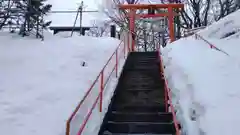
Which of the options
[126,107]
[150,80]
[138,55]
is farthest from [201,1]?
[126,107]

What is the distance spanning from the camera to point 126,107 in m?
6.83

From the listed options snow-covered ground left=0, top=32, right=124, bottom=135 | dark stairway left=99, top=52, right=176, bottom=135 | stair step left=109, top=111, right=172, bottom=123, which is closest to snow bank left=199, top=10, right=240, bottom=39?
dark stairway left=99, top=52, right=176, bottom=135

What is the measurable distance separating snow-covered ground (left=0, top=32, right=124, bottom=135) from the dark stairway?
0.75 m

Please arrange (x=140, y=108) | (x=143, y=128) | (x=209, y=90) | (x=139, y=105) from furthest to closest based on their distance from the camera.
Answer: (x=139, y=105) → (x=140, y=108) → (x=209, y=90) → (x=143, y=128)

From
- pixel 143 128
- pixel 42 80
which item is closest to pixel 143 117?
pixel 143 128

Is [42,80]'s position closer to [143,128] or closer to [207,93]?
[143,128]

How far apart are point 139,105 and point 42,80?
2732 millimetres

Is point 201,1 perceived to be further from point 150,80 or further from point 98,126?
point 98,126

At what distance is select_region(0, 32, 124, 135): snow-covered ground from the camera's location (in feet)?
18.0

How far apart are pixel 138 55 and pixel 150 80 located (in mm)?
4338

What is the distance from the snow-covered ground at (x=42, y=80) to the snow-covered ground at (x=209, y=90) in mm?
2107

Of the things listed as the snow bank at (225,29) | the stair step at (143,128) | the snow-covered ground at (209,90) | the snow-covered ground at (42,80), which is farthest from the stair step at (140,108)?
the snow bank at (225,29)

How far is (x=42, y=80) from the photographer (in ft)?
25.8

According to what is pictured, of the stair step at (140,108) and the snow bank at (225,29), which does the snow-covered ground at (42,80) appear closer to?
the stair step at (140,108)
